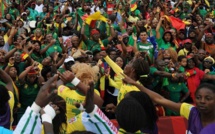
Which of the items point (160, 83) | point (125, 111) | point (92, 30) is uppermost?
point (125, 111)

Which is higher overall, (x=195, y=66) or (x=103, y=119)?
(x=103, y=119)

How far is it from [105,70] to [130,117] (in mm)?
3948

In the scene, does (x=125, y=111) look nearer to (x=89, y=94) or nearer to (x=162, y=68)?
(x=89, y=94)

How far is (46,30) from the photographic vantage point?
408 inches

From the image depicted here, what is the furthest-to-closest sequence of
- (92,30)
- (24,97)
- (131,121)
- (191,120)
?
(92,30) < (24,97) < (191,120) < (131,121)

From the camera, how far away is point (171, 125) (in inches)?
229

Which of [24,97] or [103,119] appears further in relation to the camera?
[24,97]

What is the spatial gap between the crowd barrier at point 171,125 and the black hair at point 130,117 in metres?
3.13

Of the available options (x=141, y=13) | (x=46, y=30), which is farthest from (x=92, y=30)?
(x=141, y=13)

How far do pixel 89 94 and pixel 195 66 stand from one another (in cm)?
488

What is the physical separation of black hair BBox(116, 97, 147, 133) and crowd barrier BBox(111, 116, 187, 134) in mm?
3129

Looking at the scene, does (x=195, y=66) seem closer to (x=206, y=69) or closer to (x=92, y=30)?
(x=206, y=69)

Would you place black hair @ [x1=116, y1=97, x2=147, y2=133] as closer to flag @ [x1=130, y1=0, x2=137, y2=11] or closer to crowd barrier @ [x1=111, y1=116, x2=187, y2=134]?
crowd barrier @ [x1=111, y1=116, x2=187, y2=134]

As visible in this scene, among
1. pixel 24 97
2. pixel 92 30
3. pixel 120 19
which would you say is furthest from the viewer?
pixel 120 19
